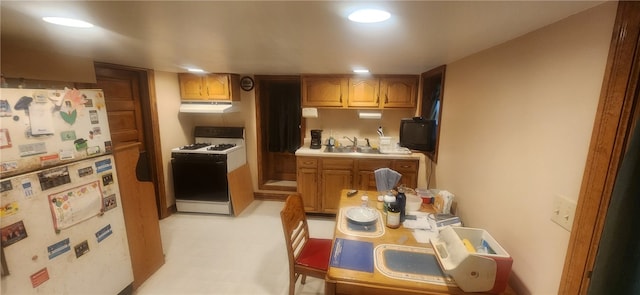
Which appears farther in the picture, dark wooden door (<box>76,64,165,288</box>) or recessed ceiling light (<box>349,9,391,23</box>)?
dark wooden door (<box>76,64,165,288</box>)

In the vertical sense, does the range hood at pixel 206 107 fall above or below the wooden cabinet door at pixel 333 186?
above

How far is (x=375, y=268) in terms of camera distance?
48.6 inches

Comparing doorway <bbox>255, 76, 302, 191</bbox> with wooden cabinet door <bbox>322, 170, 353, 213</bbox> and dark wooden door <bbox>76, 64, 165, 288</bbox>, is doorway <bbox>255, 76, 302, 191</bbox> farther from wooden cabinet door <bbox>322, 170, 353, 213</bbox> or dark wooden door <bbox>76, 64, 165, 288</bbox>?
dark wooden door <bbox>76, 64, 165, 288</bbox>

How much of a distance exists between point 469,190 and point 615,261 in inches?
43.3

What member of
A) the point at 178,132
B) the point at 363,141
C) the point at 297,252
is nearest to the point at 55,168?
the point at 297,252

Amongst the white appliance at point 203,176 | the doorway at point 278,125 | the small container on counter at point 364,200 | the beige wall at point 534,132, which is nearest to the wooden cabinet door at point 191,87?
the white appliance at point 203,176

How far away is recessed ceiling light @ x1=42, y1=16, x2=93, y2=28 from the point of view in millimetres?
1144

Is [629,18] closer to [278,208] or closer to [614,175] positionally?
[614,175]

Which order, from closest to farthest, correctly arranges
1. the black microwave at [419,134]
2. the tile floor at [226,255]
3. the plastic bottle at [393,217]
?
the plastic bottle at [393,217]
the tile floor at [226,255]
the black microwave at [419,134]

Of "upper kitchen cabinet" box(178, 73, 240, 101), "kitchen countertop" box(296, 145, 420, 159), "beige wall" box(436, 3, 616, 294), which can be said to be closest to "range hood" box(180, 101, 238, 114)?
"upper kitchen cabinet" box(178, 73, 240, 101)

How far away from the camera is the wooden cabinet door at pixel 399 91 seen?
10.5 feet

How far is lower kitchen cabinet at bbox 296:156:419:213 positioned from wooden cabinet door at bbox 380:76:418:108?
2.51 feet

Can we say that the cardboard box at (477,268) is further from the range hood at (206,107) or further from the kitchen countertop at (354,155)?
the range hood at (206,107)

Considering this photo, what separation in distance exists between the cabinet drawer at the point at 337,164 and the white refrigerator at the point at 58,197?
2.15 metres
